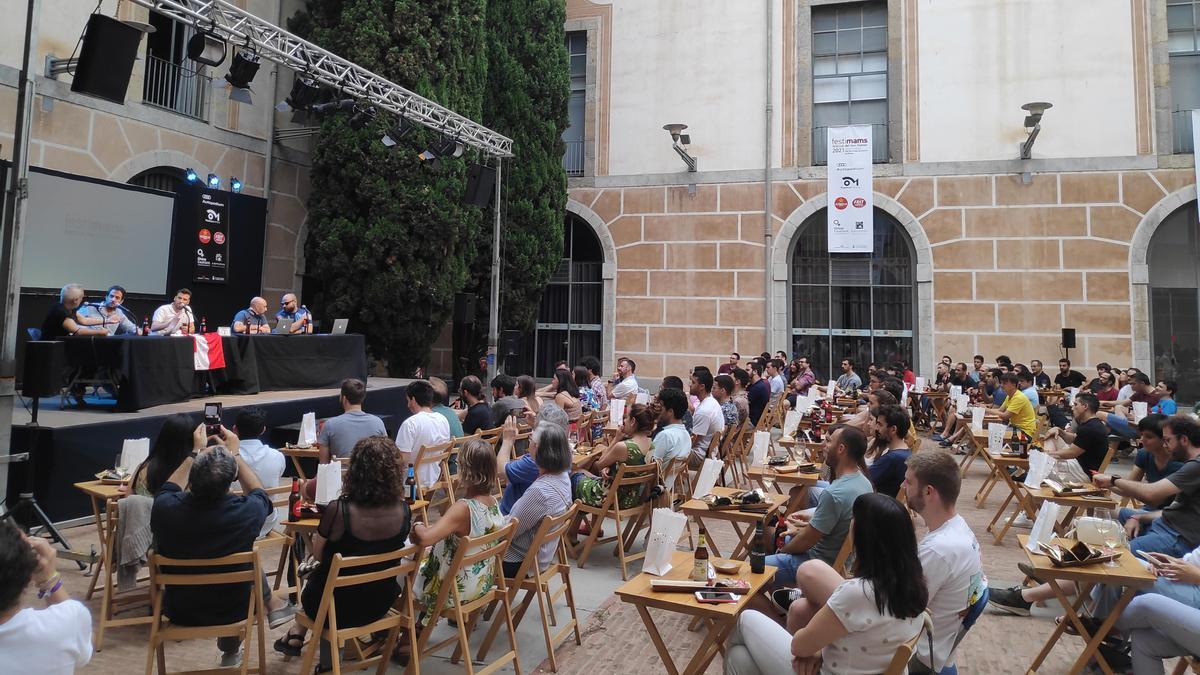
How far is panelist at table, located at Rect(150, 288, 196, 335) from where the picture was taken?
8.80 m

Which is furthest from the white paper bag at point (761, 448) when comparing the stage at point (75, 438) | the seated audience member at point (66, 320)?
the seated audience member at point (66, 320)

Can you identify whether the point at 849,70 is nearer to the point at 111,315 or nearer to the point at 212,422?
the point at 111,315

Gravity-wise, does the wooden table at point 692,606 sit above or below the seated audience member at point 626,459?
below

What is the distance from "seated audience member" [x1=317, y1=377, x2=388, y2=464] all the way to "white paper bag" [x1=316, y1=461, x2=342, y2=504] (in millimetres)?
1153

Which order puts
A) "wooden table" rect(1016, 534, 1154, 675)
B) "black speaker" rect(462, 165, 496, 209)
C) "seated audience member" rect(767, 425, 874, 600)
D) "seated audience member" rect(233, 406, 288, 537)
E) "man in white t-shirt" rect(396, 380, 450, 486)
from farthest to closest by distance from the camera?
"black speaker" rect(462, 165, 496, 209) → "man in white t-shirt" rect(396, 380, 450, 486) → "seated audience member" rect(233, 406, 288, 537) → "seated audience member" rect(767, 425, 874, 600) → "wooden table" rect(1016, 534, 1154, 675)

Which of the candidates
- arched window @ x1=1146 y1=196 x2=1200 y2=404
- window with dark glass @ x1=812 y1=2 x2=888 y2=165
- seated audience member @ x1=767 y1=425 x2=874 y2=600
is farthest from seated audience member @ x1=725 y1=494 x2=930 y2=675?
arched window @ x1=1146 y1=196 x2=1200 y2=404

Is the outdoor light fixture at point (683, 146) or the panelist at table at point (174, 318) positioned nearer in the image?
the panelist at table at point (174, 318)

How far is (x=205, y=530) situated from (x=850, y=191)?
13.5m

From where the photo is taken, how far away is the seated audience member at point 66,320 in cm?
759

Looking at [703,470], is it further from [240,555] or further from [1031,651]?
[240,555]

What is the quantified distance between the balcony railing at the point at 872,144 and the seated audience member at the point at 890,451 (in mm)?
11022

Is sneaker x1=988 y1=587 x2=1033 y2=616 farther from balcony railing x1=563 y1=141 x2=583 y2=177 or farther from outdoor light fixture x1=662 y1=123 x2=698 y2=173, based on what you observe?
balcony railing x1=563 y1=141 x2=583 y2=177

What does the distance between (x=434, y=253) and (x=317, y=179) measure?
8.53 ft

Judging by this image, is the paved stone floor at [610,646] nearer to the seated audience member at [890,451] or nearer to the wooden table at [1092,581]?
the wooden table at [1092,581]
